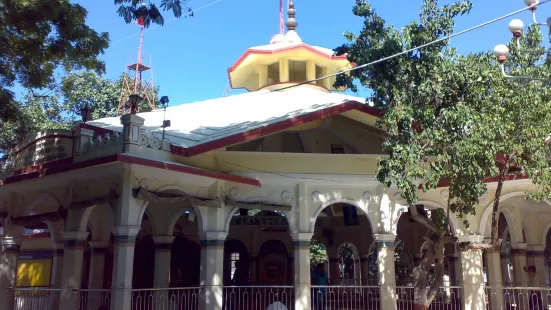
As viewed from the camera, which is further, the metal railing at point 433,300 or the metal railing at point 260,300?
the metal railing at point 433,300

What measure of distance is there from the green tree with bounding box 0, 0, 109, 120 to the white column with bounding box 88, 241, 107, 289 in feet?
17.0

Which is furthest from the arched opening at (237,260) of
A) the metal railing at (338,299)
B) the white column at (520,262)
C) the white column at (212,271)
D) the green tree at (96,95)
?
the green tree at (96,95)

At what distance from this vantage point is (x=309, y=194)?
1157 centimetres

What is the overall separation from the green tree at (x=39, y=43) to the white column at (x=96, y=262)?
519 cm

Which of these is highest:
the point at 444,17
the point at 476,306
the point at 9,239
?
the point at 444,17

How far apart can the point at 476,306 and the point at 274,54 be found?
9.84 metres

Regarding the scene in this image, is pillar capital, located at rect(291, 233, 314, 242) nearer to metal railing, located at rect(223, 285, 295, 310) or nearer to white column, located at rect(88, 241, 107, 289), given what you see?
metal railing, located at rect(223, 285, 295, 310)

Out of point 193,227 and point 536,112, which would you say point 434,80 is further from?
point 193,227

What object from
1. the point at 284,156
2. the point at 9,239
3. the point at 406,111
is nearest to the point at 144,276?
the point at 9,239

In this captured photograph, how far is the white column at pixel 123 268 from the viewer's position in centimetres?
886

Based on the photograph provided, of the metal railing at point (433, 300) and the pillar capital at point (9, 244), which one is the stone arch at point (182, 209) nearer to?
the pillar capital at point (9, 244)

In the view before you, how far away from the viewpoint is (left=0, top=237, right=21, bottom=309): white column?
1119 centimetres

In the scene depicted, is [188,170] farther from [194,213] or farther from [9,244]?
[9,244]

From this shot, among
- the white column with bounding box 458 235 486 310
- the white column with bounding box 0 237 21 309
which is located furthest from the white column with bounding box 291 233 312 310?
the white column with bounding box 0 237 21 309
